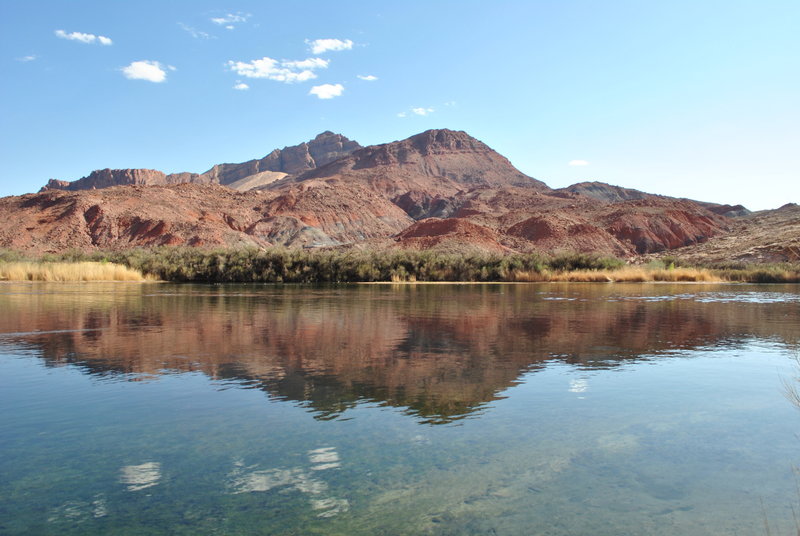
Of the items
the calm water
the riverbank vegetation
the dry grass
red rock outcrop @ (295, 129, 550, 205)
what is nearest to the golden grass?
the riverbank vegetation

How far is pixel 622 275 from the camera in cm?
4912

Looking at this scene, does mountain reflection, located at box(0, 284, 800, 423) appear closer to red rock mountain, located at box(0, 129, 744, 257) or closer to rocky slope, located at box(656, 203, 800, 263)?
rocky slope, located at box(656, 203, 800, 263)

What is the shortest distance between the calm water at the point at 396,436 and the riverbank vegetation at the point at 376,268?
33.4 metres

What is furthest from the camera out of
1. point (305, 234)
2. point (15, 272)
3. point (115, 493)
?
point (305, 234)

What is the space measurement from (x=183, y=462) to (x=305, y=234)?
3446 inches

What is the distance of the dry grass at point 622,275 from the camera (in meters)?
48.1

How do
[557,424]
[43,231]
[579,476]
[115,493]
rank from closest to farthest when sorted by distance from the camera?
[115,493] < [579,476] < [557,424] < [43,231]

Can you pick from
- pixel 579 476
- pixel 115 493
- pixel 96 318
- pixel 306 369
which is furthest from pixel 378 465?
pixel 96 318

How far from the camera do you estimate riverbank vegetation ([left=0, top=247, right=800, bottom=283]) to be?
153ft

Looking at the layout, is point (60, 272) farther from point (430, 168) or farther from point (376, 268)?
point (430, 168)

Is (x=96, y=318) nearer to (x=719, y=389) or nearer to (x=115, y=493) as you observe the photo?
(x=115, y=493)

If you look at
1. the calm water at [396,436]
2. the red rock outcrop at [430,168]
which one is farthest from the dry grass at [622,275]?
the red rock outcrop at [430,168]

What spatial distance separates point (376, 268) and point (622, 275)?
2004 cm

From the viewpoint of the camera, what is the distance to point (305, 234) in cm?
9194
